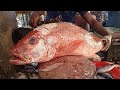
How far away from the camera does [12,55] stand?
2342mm

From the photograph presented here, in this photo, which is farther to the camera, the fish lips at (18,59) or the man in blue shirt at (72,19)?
the man in blue shirt at (72,19)

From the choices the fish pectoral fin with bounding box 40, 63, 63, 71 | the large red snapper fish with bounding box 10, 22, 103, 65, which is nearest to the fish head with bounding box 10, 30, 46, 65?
the large red snapper fish with bounding box 10, 22, 103, 65

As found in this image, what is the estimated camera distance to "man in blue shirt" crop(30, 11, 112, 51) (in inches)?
95.6

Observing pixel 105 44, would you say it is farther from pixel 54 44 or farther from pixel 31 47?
pixel 31 47

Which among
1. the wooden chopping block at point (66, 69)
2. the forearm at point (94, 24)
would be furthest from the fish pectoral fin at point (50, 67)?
the forearm at point (94, 24)

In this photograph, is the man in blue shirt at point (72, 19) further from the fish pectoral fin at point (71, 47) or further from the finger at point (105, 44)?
the fish pectoral fin at point (71, 47)

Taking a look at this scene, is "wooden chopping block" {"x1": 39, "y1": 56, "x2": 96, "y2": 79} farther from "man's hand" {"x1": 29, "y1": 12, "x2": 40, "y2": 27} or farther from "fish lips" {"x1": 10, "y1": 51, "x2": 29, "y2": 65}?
"man's hand" {"x1": 29, "y1": 12, "x2": 40, "y2": 27}

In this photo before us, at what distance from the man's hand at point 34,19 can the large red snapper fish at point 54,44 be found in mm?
72

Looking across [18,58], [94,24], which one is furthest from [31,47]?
[94,24]

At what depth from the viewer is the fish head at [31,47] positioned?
233cm

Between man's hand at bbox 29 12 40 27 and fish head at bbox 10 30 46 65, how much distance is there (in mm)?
98

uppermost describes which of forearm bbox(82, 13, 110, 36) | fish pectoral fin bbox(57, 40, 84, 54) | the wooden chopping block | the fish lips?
forearm bbox(82, 13, 110, 36)
